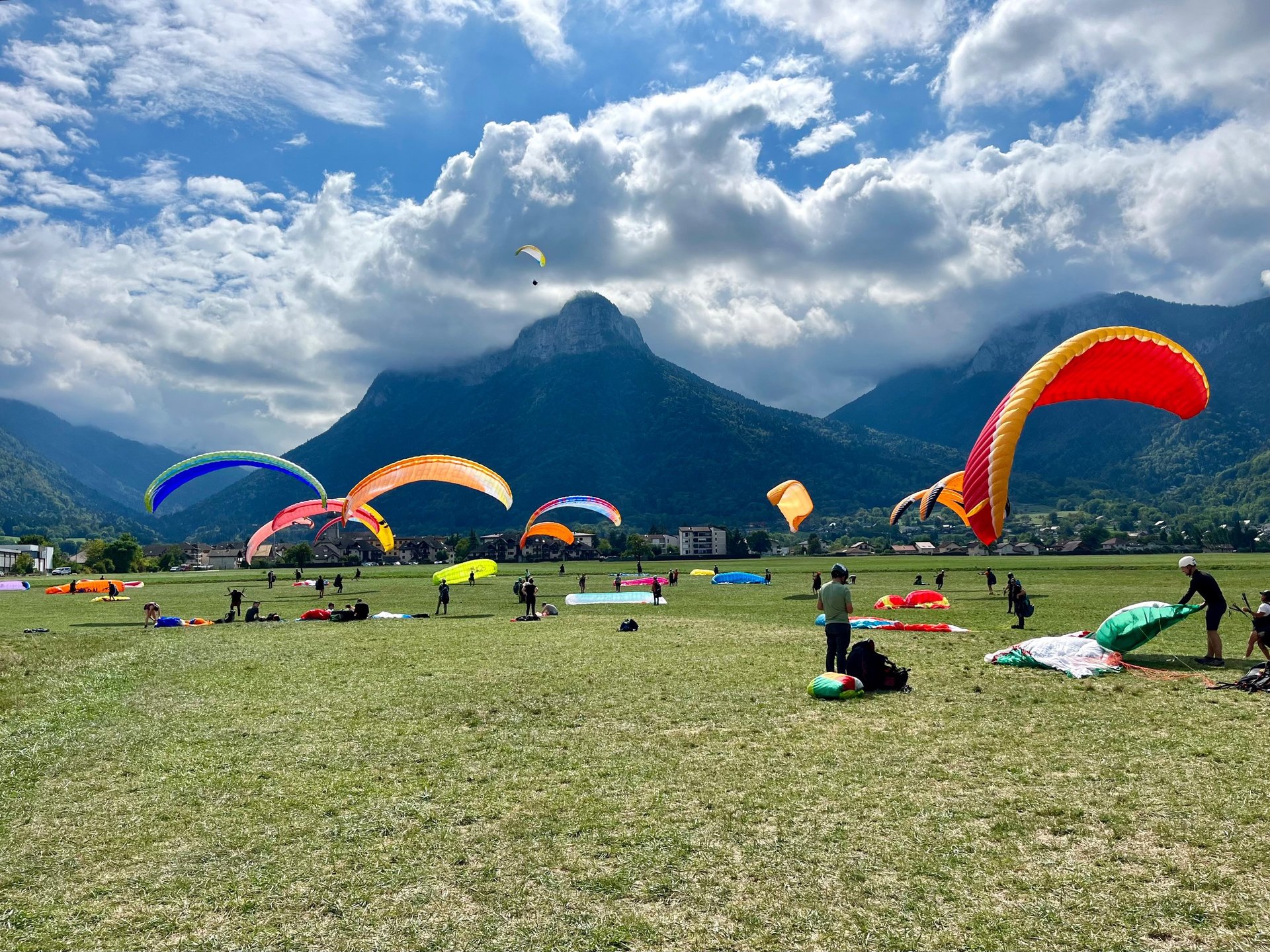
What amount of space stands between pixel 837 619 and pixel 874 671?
1.01 meters

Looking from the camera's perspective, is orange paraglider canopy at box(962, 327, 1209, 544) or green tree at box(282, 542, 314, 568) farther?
green tree at box(282, 542, 314, 568)

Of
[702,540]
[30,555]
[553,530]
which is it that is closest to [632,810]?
[553,530]

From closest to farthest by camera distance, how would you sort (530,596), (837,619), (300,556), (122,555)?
(837,619) → (530,596) → (300,556) → (122,555)

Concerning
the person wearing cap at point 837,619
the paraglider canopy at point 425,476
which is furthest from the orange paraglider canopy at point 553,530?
the person wearing cap at point 837,619

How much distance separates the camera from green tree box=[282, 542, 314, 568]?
343ft

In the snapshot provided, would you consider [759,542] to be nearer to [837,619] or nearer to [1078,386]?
[1078,386]

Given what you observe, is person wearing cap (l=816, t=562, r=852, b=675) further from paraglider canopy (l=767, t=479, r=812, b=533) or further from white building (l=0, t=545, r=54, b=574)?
white building (l=0, t=545, r=54, b=574)

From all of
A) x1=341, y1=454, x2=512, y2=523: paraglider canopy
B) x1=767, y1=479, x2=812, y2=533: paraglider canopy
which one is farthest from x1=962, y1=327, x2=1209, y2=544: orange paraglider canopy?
x1=767, y1=479, x2=812, y2=533: paraglider canopy

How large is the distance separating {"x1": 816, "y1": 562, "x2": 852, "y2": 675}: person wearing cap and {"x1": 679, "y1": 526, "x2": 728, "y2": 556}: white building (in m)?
143

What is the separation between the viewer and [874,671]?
13477 millimetres

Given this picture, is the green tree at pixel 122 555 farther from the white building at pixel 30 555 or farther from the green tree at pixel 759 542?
the green tree at pixel 759 542

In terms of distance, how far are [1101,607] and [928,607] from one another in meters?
6.30

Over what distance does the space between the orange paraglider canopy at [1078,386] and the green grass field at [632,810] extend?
3.47 meters

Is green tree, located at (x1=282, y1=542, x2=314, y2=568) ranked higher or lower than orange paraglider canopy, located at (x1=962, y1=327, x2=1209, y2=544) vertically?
lower
